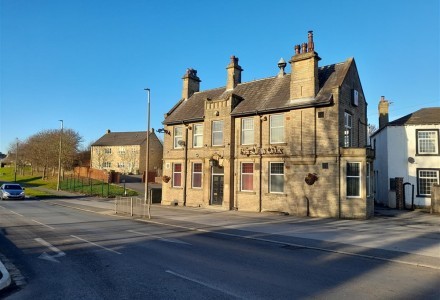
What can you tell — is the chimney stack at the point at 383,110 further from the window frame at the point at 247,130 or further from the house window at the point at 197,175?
the house window at the point at 197,175

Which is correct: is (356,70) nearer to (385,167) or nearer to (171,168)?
(385,167)

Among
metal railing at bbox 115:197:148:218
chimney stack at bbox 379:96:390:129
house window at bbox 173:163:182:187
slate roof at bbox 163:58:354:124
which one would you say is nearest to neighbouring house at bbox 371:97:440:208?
chimney stack at bbox 379:96:390:129

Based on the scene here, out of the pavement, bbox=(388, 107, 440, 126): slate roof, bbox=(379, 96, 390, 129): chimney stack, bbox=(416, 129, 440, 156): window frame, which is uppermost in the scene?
bbox=(379, 96, 390, 129): chimney stack

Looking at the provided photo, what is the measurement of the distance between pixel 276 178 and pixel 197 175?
288 inches

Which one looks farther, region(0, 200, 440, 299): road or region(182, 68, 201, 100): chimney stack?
region(182, 68, 201, 100): chimney stack

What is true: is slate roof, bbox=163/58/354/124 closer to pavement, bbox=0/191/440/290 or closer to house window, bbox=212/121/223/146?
house window, bbox=212/121/223/146

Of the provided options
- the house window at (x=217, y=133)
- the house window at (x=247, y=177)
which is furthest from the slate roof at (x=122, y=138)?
the house window at (x=247, y=177)

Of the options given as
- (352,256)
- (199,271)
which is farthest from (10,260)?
(352,256)

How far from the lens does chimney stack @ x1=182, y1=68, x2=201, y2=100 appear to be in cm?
3275

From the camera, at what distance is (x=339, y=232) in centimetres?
1527

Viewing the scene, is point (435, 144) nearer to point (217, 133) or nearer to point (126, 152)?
point (217, 133)

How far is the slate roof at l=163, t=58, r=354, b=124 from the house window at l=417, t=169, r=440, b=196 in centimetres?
1133

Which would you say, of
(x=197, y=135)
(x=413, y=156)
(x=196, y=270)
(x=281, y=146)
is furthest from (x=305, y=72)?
(x=196, y=270)

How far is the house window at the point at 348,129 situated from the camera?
22172mm
